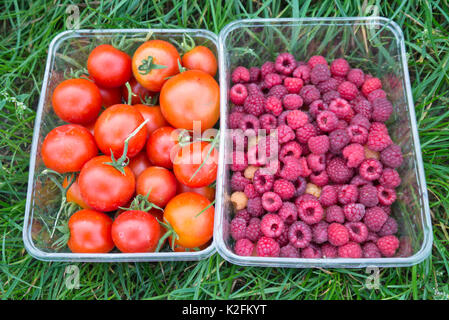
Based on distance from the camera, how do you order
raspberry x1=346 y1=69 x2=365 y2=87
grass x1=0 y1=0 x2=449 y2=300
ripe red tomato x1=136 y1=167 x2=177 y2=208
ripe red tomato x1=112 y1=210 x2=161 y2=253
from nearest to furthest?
ripe red tomato x1=112 y1=210 x2=161 y2=253 < ripe red tomato x1=136 y1=167 x2=177 y2=208 < grass x1=0 y1=0 x2=449 y2=300 < raspberry x1=346 y1=69 x2=365 y2=87

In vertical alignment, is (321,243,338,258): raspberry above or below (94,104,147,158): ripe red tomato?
below

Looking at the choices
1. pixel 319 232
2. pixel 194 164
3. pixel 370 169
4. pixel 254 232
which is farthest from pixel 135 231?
pixel 370 169

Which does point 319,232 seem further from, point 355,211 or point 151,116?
point 151,116

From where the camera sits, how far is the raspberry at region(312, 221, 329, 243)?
1307mm

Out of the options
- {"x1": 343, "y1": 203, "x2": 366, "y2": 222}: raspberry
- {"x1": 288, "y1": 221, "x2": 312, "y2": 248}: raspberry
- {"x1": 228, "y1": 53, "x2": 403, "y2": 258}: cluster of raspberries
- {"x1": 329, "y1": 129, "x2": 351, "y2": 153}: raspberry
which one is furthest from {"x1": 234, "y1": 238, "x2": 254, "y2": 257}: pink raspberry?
{"x1": 329, "y1": 129, "x2": 351, "y2": 153}: raspberry

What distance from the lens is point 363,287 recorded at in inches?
55.0

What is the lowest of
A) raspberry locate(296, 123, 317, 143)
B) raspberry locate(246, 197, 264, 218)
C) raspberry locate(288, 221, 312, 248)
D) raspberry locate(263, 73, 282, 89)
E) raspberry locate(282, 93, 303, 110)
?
raspberry locate(288, 221, 312, 248)

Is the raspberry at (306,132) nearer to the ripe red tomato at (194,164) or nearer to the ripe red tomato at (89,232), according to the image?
the ripe red tomato at (194,164)

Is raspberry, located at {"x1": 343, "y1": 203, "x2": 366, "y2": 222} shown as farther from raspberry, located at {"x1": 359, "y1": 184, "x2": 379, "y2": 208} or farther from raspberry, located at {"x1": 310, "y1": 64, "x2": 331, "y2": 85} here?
raspberry, located at {"x1": 310, "y1": 64, "x2": 331, "y2": 85}

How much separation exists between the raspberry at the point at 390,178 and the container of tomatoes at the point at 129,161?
0.59 meters

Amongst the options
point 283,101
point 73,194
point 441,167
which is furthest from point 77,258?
point 441,167

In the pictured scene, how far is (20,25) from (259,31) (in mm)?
1088

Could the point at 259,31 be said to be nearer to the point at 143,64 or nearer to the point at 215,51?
the point at 215,51

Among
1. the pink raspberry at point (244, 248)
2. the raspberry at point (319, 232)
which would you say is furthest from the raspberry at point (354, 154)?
the pink raspberry at point (244, 248)
